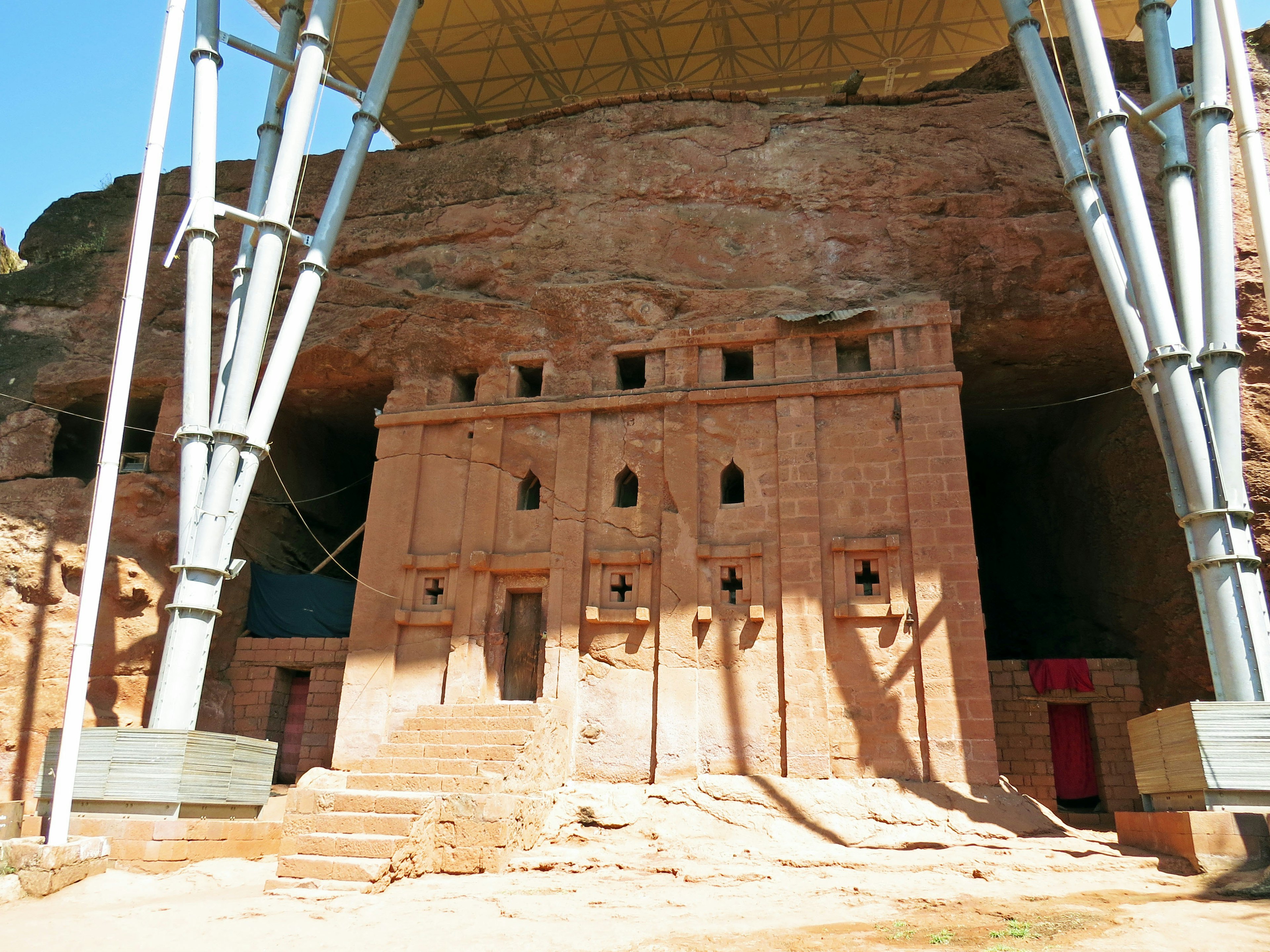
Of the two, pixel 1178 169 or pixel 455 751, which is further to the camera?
pixel 1178 169

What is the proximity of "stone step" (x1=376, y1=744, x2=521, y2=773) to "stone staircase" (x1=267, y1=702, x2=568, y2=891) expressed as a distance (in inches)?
0.5

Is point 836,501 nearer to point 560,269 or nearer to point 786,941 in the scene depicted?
point 560,269

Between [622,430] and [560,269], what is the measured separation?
3.33 metres

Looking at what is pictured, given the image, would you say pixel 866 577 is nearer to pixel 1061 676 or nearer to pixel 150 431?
pixel 1061 676

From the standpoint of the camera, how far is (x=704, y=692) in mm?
13680

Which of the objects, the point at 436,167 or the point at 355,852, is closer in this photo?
the point at 355,852

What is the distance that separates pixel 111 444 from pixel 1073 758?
1384cm

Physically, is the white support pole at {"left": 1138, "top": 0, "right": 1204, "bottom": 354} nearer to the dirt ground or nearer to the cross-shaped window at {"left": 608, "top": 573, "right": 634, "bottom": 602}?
the dirt ground

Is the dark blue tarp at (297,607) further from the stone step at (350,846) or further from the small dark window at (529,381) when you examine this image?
the stone step at (350,846)

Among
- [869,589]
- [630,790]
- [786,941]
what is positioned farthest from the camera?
[869,589]

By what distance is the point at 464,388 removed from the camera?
56.7 feet

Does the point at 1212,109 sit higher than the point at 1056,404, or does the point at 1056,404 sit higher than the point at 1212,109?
the point at 1212,109

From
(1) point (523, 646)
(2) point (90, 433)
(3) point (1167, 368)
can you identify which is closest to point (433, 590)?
(1) point (523, 646)

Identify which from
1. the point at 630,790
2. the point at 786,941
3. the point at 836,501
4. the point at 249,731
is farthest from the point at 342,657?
the point at 786,941
